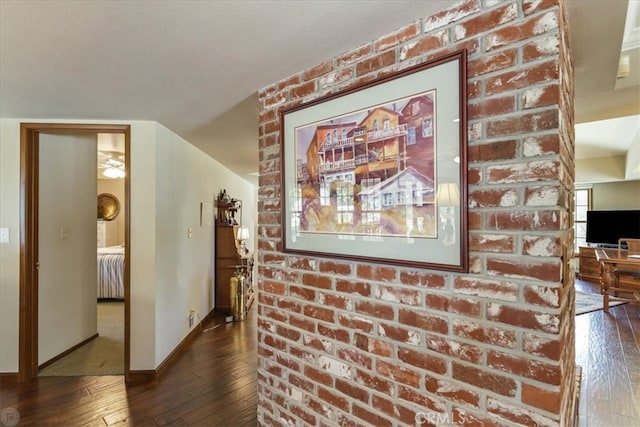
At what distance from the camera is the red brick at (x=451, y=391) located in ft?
3.55

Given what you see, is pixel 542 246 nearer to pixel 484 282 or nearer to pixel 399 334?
pixel 484 282

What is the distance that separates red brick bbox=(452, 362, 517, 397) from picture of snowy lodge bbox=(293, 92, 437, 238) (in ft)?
1.55

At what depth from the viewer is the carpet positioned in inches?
106

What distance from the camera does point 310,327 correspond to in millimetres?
1611

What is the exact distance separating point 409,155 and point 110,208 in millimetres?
7538

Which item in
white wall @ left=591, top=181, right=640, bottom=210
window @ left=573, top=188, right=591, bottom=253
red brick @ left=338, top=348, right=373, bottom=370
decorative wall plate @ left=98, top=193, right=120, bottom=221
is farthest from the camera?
window @ left=573, top=188, right=591, bottom=253

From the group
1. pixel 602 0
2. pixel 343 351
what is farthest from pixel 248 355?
pixel 602 0

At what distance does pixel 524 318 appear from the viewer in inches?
38.8

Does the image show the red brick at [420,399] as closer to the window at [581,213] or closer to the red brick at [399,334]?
the red brick at [399,334]

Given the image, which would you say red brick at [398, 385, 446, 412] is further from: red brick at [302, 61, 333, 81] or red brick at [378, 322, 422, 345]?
red brick at [302, 61, 333, 81]

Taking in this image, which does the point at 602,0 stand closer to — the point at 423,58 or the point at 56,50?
the point at 423,58

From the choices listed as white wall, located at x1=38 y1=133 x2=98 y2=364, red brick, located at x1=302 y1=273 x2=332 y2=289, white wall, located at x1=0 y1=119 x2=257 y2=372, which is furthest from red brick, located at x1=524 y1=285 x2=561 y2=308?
white wall, located at x1=38 y1=133 x2=98 y2=364

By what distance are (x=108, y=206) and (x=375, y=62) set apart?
7398 millimetres

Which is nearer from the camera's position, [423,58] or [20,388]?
[423,58]
